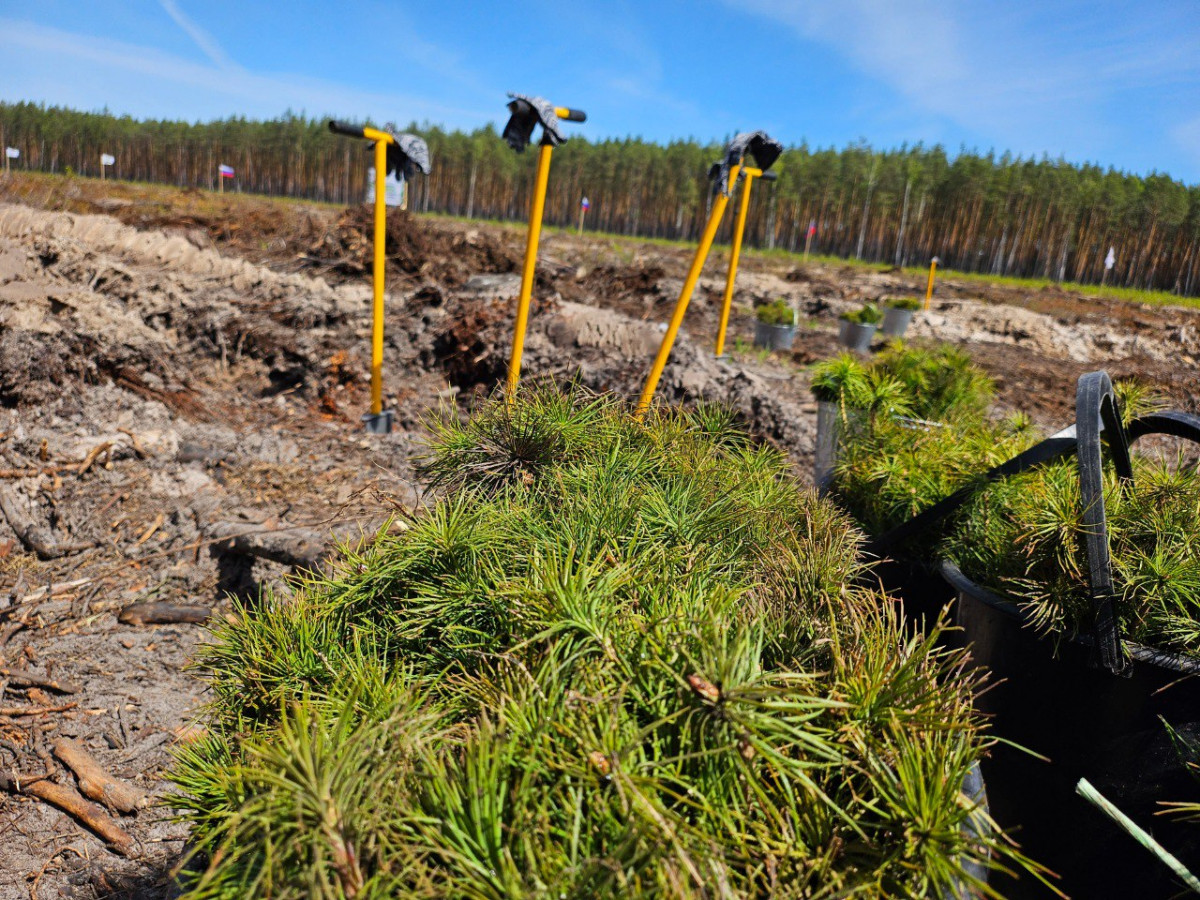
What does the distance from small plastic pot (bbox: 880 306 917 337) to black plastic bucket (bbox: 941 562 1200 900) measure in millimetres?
11588

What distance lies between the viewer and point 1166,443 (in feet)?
20.9

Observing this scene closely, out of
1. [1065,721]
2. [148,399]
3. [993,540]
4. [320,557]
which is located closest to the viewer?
[1065,721]

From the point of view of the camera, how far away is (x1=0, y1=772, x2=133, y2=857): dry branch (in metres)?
2.02

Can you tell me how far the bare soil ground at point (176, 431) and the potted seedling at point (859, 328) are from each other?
1.03 m

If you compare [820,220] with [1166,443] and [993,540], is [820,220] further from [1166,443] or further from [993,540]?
[993,540]

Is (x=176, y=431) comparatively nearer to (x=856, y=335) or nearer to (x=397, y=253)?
(x=397, y=253)

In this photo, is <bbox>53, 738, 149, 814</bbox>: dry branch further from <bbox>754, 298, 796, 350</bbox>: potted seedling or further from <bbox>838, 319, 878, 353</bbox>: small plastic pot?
<bbox>838, 319, 878, 353</bbox>: small plastic pot

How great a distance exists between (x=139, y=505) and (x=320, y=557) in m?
1.45

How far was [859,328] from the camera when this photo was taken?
1027 centimetres

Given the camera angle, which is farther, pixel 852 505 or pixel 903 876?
pixel 852 505

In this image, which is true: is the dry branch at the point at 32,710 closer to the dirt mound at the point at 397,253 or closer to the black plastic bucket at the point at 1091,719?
the black plastic bucket at the point at 1091,719

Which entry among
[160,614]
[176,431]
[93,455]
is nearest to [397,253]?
[176,431]

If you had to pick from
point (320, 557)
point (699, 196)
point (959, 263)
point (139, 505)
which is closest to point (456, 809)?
point (320, 557)

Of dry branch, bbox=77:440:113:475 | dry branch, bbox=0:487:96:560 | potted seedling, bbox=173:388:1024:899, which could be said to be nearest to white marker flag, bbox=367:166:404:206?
dry branch, bbox=77:440:113:475
